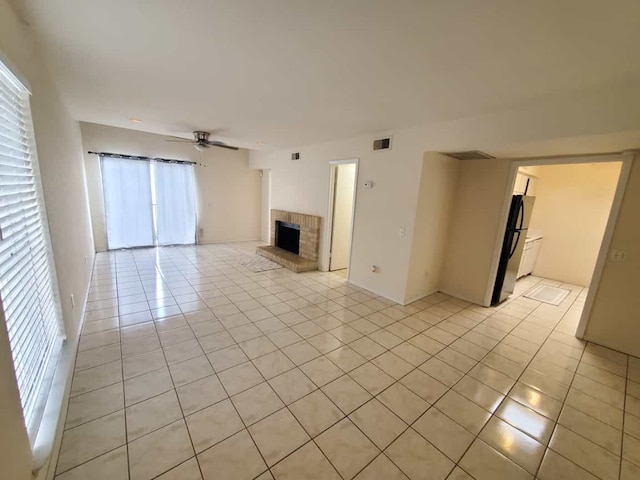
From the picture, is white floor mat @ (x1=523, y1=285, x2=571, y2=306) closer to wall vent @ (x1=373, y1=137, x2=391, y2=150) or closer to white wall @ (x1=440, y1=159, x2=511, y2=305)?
Result: white wall @ (x1=440, y1=159, x2=511, y2=305)

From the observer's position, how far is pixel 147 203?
237 inches

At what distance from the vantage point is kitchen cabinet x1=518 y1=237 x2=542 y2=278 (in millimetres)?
4965

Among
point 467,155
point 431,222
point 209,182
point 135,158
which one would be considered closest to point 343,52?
point 467,155

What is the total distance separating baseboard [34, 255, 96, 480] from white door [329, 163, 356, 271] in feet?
12.6

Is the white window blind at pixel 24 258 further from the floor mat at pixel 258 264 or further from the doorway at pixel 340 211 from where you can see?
the doorway at pixel 340 211

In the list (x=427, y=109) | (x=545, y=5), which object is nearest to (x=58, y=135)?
(x=427, y=109)

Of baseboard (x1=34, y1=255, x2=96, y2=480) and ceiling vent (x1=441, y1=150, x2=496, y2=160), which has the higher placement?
ceiling vent (x1=441, y1=150, x2=496, y2=160)

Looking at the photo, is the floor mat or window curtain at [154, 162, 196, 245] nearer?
the floor mat

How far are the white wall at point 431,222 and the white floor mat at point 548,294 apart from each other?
1736 millimetres

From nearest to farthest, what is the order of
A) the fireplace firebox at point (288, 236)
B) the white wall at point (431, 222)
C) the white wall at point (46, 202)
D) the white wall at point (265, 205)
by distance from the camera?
the white wall at point (46, 202) < the white wall at point (431, 222) < the fireplace firebox at point (288, 236) < the white wall at point (265, 205)

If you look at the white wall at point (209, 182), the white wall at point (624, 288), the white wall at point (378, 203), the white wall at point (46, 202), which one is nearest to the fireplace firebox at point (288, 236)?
the white wall at point (378, 203)

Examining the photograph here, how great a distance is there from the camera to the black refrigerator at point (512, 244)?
3.62 metres

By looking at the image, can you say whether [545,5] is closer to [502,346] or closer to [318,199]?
[502,346]

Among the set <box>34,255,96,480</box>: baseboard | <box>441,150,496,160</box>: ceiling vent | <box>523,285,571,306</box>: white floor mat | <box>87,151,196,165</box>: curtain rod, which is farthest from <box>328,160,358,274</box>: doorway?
<box>87,151,196,165</box>: curtain rod
